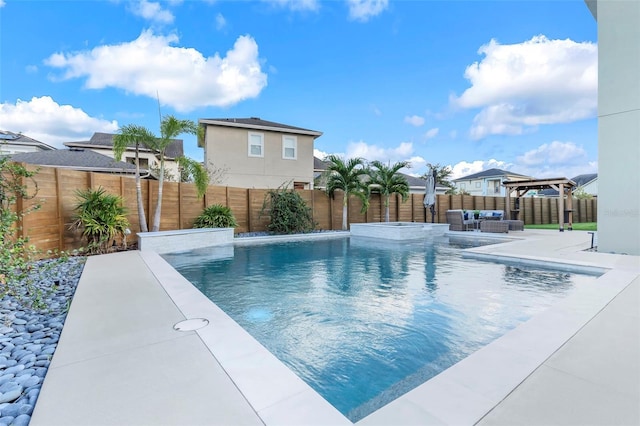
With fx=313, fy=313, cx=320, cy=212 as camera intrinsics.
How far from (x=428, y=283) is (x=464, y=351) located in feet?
9.64

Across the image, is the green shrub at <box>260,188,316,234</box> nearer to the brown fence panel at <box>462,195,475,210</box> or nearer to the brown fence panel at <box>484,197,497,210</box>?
the brown fence panel at <box>462,195,475,210</box>

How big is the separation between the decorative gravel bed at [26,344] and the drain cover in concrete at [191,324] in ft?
3.54

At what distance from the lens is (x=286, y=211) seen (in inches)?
569

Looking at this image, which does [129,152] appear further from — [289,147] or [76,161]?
[289,147]

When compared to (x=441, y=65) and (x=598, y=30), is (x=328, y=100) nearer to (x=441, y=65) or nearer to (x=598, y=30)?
(x=441, y=65)

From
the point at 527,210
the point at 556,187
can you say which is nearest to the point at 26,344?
the point at 556,187

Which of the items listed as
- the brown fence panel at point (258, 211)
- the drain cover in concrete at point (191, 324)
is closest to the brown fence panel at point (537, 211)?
the brown fence panel at point (258, 211)

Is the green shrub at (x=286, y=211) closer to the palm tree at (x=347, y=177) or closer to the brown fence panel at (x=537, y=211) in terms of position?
the palm tree at (x=347, y=177)

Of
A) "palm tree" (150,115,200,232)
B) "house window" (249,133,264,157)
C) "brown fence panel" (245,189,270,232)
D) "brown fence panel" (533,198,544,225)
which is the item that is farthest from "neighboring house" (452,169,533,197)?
"palm tree" (150,115,200,232)

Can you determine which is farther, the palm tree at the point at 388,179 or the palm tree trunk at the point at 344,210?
the palm tree at the point at 388,179

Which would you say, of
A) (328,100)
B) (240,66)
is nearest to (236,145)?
(240,66)

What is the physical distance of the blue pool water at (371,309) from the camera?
9.55 ft

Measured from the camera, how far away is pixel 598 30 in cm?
909

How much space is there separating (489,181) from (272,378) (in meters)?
43.5
